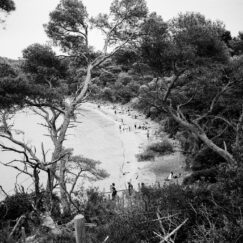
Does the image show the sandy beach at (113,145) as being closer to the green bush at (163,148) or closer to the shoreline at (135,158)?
the shoreline at (135,158)

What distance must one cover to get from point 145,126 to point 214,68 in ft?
112

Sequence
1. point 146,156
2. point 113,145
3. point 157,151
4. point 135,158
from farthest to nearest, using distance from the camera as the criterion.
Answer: point 113,145 → point 135,158 → point 157,151 → point 146,156

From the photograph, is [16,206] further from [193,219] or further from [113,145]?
[113,145]

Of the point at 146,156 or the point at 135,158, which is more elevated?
the point at 146,156

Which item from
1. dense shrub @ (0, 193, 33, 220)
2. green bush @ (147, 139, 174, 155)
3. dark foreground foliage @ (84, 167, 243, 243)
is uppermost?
dark foreground foliage @ (84, 167, 243, 243)

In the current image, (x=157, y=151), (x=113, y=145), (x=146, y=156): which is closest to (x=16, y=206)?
(x=146, y=156)

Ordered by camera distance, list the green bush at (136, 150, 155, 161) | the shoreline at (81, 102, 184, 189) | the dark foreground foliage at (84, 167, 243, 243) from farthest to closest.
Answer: the green bush at (136, 150, 155, 161), the shoreline at (81, 102, 184, 189), the dark foreground foliage at (84, 167, 243, 243)

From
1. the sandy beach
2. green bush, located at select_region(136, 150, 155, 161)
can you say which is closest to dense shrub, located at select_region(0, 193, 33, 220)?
the sandy beach

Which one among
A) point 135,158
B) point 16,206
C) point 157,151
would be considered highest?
point 16,206

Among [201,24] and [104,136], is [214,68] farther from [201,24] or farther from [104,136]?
[104,136]

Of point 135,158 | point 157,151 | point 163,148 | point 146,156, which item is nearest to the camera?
point 146,156

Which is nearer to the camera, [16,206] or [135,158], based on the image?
[16,206]

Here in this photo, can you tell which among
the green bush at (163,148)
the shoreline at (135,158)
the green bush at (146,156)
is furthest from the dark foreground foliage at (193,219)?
the green bush at (163,148)

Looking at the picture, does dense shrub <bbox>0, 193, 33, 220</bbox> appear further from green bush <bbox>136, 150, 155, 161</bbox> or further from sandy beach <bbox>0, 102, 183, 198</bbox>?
green bush <bbox>136, 150, 155, 161</bbox>
